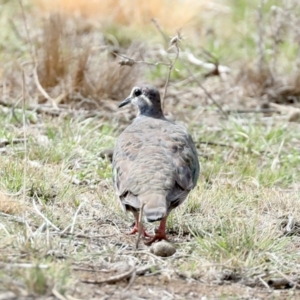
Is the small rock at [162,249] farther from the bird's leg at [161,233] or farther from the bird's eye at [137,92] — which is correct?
the bird's eye at [137,92]

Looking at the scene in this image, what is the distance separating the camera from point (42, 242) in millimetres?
4504

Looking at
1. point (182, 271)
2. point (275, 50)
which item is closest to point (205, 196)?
point (182, 271)

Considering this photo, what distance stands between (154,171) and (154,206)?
0.41 m

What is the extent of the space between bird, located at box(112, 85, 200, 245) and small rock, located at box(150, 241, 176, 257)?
0.16m

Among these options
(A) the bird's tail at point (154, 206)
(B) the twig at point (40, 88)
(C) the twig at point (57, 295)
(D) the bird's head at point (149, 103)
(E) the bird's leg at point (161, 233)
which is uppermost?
(D) the bird's head at point (149, 103)

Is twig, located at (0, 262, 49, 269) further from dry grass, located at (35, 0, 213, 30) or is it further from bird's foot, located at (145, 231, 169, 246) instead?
dry grass, located at (35, 0, 213, 30)

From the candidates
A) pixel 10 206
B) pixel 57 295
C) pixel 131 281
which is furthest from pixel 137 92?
pixel 57 295

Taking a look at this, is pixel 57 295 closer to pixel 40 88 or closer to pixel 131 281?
pixel 131 281

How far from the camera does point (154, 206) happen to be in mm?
4695

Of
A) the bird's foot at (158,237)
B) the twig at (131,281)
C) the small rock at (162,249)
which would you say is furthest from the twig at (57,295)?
the bird's foot at (158,237)

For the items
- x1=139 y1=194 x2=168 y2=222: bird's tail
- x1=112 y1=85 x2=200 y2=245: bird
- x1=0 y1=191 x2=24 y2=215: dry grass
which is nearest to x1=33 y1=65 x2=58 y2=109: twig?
x1=112 y1=85 x2=200 y2=245: bird

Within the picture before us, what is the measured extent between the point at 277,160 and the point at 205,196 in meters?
1.80

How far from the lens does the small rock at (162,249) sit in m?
4.77

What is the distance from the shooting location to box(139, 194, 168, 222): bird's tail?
4613 mm
